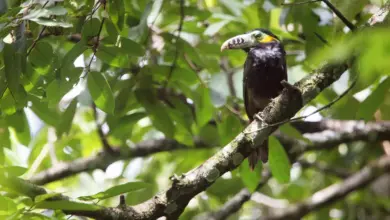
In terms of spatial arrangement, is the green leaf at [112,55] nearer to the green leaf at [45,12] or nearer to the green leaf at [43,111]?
the green leaf at [43,111]

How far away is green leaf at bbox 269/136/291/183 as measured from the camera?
2572 mm

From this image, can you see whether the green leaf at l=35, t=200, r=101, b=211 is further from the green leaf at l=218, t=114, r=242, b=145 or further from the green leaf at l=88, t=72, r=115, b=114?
the green leaf at l=218, t=114, r=242, b=145

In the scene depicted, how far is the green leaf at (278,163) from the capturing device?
2.57m

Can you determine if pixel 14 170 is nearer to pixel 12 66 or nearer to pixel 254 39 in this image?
pixel 12 66

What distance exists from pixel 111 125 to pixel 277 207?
5.27ft

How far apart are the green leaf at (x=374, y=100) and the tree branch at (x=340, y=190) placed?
116 cm

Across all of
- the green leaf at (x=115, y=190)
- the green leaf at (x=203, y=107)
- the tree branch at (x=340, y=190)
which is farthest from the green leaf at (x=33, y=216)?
the tree branch at (x=340, y=190)

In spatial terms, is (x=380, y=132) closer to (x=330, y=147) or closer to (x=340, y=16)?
(x=330, y=147)

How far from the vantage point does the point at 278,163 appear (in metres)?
2.60

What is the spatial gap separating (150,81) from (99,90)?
478 millimetres

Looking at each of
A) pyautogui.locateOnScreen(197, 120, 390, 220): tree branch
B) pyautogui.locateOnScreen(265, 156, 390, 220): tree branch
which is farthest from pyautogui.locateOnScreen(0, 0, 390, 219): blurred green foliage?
pyautogui.locateOnScreen(265, 156, 390, 220): tree branch

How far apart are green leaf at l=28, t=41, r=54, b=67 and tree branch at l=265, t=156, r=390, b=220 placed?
2.04m

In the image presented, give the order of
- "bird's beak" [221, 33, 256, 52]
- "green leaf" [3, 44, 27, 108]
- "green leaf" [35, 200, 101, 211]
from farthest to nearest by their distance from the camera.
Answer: "bird's beak" [221, 33, 256, 52], "green leaf" [3, 44, 27, 108], "green leaf" [35, 200, 101, 211]

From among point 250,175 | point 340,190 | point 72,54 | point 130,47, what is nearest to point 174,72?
point 130,47
